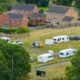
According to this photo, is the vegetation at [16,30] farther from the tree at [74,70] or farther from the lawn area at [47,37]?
the tree at [74,70]

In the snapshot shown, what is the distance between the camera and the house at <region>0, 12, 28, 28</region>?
67.1 metres

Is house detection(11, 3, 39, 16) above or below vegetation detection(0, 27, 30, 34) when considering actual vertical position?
below

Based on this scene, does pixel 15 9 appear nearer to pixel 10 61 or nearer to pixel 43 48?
pixel 43 48

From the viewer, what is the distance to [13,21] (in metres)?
67.4

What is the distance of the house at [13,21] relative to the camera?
6709 centimetres

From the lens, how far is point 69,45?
52.0 metres

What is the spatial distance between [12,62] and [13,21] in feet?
102

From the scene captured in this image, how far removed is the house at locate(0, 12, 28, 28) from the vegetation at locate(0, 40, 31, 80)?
2837 cm

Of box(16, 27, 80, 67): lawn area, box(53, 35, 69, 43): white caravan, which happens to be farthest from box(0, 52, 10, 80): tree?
box(53, 35, 69, 43): white caravan

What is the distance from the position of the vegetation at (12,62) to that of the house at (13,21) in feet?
93.1

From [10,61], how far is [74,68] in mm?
6097

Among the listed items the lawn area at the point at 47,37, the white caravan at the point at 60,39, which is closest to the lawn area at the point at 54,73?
the lawn area at the point at 47,37

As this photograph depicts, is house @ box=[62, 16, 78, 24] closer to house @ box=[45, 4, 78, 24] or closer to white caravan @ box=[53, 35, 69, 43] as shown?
house @ box=[45, 4, 78, 24]

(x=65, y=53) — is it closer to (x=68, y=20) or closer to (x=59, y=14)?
(x=68, y=20)
